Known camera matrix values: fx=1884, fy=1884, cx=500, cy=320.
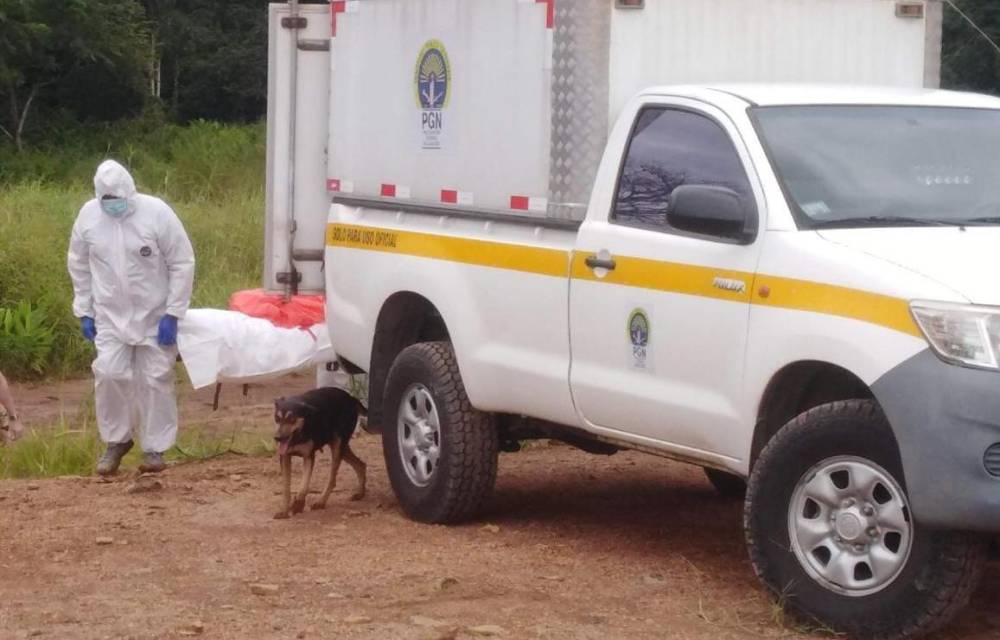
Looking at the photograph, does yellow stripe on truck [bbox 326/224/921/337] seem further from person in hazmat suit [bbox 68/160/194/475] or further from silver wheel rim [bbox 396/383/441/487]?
person in hazmat suit [bbox 68/160/194/475]

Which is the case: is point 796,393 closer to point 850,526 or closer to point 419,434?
point 850,526

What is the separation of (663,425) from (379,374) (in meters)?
2.36

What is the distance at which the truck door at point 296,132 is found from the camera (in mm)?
10227

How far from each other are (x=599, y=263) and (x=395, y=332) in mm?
1951

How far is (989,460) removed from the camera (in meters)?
5.81

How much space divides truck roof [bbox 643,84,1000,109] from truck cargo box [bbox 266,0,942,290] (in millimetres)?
368

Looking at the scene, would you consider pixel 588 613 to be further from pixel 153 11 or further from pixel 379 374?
pixel 153 11

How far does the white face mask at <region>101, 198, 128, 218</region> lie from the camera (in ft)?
33.8

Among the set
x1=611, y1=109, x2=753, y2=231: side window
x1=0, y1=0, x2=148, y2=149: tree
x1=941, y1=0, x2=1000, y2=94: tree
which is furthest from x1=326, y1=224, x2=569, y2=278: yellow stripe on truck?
x1=0, y1=0, x2=148, y2=149: tree

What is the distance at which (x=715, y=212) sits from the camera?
22.0 feet

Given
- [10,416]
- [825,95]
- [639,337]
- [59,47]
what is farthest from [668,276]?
[59,47]

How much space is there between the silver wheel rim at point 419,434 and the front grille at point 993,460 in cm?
326

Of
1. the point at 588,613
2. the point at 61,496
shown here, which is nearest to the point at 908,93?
the point at 588,613

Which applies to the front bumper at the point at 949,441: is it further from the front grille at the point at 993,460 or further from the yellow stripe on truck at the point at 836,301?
the yellow stripe on truck at the point at 836,301
